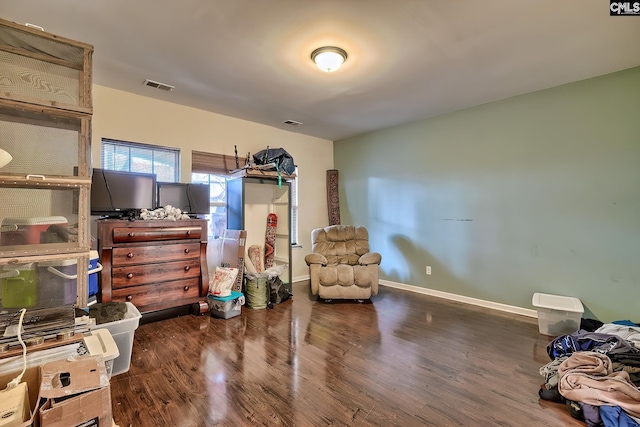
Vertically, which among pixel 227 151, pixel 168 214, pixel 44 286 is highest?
pixel 227 151

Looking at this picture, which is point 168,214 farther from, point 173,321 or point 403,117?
point 403,117

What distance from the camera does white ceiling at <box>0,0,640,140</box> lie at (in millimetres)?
1951

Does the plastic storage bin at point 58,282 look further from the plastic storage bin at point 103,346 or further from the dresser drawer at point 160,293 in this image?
the dresser drawer at point 160,293

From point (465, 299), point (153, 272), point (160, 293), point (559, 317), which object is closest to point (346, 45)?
point (153, 272)

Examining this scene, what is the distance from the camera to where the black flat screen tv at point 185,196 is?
3391 mm

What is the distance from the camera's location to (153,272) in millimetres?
3037

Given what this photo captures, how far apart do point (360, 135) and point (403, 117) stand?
3.46ft

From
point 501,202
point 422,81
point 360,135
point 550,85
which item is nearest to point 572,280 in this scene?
point 501,202

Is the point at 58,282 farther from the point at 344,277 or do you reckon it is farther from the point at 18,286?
the point at 344,277

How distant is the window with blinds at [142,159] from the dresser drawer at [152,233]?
774 mm

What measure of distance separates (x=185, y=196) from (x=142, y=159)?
2.10ft

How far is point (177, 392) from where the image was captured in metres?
1.90

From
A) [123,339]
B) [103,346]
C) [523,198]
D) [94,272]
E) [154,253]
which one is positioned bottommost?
[123,339]

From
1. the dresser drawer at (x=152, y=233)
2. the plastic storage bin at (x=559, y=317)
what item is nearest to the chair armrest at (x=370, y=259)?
the plastic storage bin at (x=559, y=317)
